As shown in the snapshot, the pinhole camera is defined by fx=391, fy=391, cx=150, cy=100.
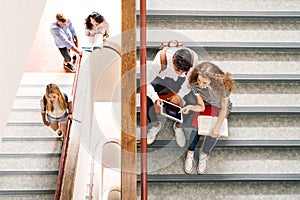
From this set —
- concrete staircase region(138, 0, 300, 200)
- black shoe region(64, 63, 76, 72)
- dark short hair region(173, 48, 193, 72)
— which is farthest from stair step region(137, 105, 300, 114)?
black shoe region(64, 63, 76, 72)

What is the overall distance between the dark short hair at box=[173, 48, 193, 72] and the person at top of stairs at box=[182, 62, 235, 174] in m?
0.08

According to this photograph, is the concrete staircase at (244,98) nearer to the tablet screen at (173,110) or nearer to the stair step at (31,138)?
the tablet screen at (173,110)

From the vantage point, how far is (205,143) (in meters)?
3.71

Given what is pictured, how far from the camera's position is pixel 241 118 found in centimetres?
399

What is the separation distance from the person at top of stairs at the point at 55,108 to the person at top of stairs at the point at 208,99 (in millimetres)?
2012

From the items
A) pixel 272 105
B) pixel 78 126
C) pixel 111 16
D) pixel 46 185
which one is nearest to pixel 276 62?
pixel 272 105

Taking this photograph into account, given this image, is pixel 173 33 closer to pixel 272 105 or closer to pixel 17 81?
pixel 272 105

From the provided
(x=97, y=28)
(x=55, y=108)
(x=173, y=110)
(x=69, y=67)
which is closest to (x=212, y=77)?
(x=173, y=110)

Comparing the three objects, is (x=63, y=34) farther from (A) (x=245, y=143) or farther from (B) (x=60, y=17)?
(A) (x=245, y=143)

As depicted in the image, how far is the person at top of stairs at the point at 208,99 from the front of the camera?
353 cm

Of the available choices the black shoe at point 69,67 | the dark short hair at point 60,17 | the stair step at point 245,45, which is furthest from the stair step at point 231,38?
the black shoe at point 69,67

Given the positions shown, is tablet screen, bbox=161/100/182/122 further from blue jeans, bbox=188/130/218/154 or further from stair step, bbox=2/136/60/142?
stair step, bbox=2/136/60/142

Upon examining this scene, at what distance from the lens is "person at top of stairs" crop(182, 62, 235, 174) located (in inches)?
139

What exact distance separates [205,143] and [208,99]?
1.39ft
